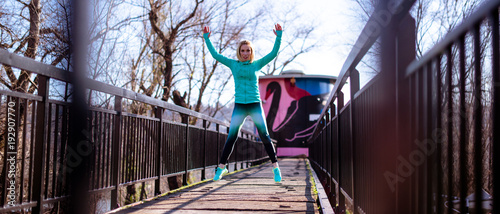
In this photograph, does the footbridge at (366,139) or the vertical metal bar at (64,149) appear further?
the vertical metal bar at (64,149)

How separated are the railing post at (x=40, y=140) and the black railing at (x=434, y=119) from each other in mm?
2091

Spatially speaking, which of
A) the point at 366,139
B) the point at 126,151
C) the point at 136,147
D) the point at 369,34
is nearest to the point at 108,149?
the point at 126,151

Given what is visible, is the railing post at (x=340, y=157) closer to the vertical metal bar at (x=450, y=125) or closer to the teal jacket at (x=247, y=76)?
the teal jacket at (x=247, y=76)

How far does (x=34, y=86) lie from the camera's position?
8.18 m

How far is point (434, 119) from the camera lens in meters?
1.49

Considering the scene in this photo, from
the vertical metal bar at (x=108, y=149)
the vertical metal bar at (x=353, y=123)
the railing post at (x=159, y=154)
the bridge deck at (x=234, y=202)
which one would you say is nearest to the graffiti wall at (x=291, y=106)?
the bridge deck at (x=234, y=202)

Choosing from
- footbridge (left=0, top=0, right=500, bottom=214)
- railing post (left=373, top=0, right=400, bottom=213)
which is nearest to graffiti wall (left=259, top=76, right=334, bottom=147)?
footbridge (left=0, top=0, right=500, bottom=214)

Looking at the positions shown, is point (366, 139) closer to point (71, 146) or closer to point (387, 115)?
point (387, 115)

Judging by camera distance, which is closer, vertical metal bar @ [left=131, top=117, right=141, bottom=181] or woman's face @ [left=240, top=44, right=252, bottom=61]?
vertical metal bar @ [left=131, top=117, right=141, bottom=181]

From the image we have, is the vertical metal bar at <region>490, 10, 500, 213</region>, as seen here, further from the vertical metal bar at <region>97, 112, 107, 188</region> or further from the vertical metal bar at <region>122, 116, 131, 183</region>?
the vertical metal bar at <region>122, 116, 131, 183</region>

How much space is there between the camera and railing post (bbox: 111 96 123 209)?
4.04 metres

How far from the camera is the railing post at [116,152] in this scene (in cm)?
404

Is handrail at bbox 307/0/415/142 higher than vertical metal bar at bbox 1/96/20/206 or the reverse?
higher

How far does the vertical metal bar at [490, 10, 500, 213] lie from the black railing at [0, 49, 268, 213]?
6.63 ft
